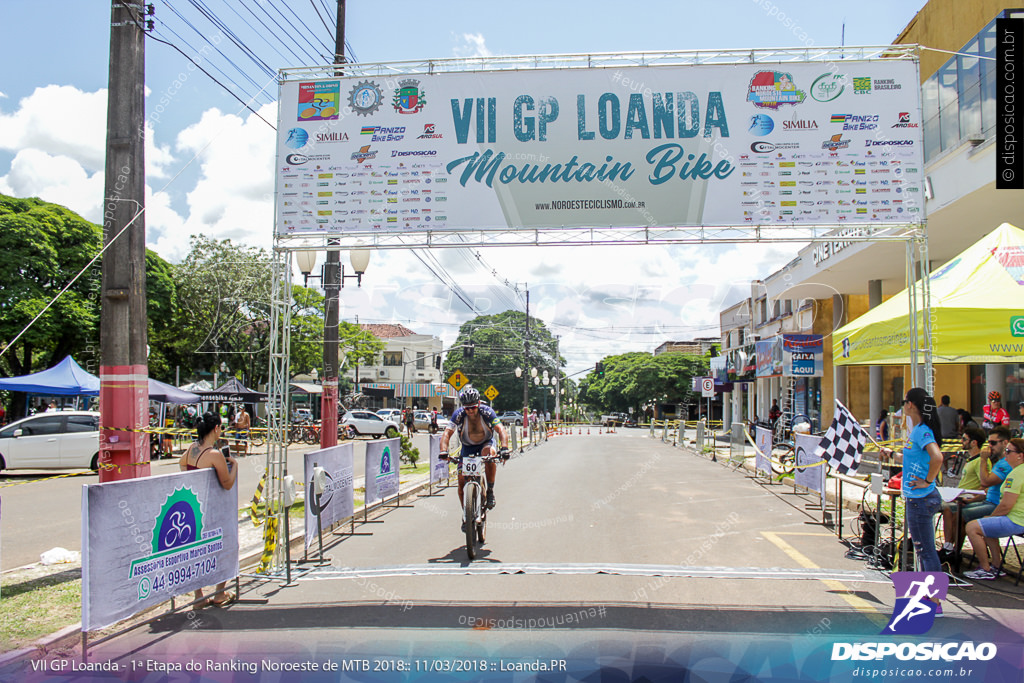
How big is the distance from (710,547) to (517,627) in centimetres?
378

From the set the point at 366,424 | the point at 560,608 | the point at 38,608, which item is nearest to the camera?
the point at 560,608

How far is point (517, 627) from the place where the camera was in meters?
5.40

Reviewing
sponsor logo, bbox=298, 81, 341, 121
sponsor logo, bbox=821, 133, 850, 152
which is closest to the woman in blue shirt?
sponsor logo, bbox=821, 133, 850, 152

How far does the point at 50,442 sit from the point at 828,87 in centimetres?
1875

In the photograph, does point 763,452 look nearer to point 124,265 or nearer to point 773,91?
point 773,91

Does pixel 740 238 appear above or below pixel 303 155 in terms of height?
below

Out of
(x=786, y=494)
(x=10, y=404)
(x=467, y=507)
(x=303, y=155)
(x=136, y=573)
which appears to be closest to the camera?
(x=136, y=573)

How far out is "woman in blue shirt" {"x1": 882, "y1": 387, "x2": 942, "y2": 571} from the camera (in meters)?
6.07

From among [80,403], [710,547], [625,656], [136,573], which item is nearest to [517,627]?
[625,656]

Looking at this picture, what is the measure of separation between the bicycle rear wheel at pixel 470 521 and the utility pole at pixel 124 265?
11.3 feet

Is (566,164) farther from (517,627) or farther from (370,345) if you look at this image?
(370,345)

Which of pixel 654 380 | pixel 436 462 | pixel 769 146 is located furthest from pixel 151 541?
pixel 654 380

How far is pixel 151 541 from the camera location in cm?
534

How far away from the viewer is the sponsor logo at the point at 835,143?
7.75 metres
